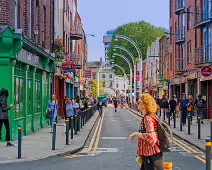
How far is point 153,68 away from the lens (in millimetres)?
67812

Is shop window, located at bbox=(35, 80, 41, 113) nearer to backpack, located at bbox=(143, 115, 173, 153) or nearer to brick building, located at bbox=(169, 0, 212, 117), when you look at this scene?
brick building, located at bbox=(169, 0, 212, 117)

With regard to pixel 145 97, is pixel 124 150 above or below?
below

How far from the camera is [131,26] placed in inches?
3066

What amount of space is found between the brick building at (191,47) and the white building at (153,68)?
536 inches

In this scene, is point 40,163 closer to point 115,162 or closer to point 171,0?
point 115,162

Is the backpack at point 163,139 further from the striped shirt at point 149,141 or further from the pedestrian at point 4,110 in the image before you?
the pedestrian at point 4,110

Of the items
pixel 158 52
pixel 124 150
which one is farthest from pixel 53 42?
pixel 158 52

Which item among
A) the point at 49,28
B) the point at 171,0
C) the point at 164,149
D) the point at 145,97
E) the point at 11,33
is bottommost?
the point at 164,149

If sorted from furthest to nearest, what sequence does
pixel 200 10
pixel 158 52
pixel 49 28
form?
pixel 158 52 → pixel 200 10 → pixel 49 28

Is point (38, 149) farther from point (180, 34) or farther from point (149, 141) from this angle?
point (180, 34)

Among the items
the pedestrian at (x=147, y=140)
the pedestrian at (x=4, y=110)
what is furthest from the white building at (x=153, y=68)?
the pedestrian at (x=147, y=140)

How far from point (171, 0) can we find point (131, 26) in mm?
30220

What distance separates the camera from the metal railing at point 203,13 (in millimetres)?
30625

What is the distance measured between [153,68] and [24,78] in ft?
164
